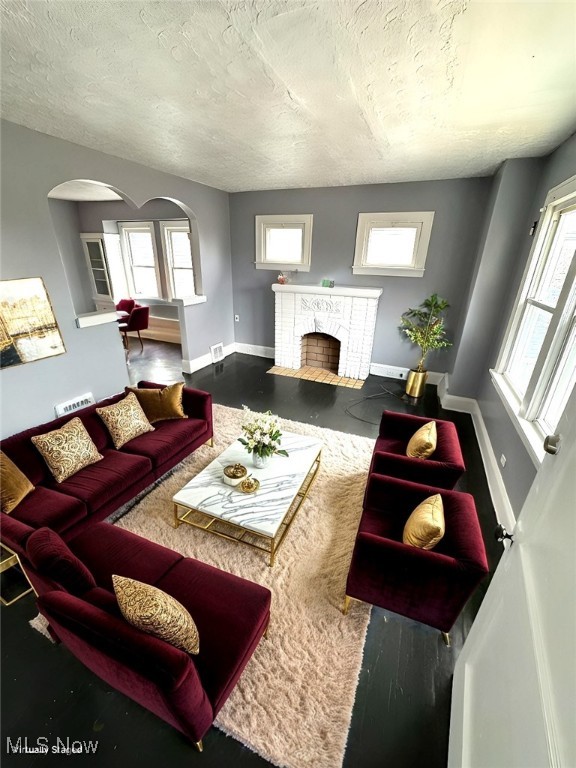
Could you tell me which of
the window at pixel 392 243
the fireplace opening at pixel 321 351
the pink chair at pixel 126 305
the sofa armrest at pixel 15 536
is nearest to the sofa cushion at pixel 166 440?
the sofa armrest at pixel 15 536

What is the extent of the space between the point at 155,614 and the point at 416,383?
14.2 feet

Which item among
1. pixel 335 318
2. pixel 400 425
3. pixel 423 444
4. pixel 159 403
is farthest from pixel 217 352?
pixel 423 444

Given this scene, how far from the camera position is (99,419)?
2.66m

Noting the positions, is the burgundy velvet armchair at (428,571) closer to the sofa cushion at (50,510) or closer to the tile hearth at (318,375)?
the sofa cushion at (50,510)

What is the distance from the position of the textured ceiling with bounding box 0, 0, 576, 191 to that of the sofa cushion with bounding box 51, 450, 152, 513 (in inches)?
98.4

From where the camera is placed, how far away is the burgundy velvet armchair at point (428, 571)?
4.78 feet

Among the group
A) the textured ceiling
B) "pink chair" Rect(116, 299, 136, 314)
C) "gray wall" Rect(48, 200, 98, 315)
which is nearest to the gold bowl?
the textured ceiling

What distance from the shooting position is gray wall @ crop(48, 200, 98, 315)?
643 centimetres

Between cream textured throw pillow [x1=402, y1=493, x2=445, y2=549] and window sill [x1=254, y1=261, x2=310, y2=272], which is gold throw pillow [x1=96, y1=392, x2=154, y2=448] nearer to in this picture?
cream textured throw pillow [x1=402, y1=493, x2=445, y2=549]

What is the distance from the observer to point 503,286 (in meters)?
3.65

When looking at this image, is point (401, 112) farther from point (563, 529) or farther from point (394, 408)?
point (394, 408)

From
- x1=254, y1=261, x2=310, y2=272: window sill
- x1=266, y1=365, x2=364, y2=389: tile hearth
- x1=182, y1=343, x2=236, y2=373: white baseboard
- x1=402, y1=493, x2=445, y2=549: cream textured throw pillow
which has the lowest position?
x1=266, y1=365, x2=364, y2=389: tile hearth

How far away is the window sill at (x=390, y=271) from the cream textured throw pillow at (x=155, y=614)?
4830 millimetres

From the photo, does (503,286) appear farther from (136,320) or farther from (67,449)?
(136,320)
